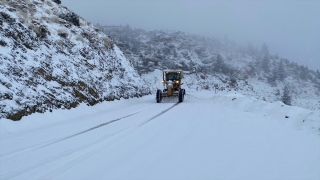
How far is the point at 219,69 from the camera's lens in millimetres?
56531

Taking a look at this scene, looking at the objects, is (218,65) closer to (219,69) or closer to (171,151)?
(219,69)

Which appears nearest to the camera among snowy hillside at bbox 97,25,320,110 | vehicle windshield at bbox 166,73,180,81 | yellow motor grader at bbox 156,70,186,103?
yellow motor grader at bbox 156,70,186,103

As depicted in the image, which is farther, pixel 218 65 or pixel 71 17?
pixel 218 65

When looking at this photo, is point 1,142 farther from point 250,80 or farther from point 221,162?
point 250,80

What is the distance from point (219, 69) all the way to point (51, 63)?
49.5m

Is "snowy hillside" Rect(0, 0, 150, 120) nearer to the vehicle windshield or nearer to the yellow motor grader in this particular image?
the yellow motor grader

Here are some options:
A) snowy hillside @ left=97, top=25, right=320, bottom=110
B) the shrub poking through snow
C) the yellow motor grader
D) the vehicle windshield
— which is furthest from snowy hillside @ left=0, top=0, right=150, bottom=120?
snowy hillside @ left=97, top=25, right=320, bottom=110

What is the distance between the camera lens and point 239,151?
169 inches

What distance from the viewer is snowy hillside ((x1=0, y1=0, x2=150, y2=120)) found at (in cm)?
931

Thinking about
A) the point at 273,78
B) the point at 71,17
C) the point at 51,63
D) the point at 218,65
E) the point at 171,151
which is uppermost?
the point at 71,17

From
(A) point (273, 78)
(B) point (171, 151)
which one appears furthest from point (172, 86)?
(A) point (273, 78)

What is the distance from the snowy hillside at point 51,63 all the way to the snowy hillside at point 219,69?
28.1 m

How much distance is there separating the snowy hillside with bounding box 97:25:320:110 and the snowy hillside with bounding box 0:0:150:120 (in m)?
28.1

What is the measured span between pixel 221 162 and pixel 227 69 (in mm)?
56388
